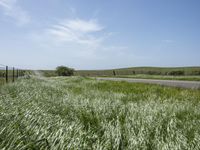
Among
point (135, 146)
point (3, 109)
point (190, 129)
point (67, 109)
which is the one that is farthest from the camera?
point (67, 109)

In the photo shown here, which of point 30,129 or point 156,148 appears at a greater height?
point 30,129

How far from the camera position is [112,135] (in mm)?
2527

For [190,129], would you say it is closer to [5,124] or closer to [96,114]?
[96,114]

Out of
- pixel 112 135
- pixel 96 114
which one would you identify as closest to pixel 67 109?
pixel 96 114

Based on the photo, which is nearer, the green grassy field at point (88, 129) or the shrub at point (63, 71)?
the green grassy field at point (88, 129)

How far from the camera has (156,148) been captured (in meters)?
2.33

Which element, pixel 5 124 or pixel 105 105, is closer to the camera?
pixel 5 124

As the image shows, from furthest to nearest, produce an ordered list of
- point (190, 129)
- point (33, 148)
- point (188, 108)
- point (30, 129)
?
point (188, 108)
point (190, 129)
point (30, 129)
point (33, 148)

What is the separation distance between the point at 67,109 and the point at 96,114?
0.65 meters

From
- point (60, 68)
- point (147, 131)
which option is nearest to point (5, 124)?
point (147, 131)

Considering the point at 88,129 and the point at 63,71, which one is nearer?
the point at 88,129

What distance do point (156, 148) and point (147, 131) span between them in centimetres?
50

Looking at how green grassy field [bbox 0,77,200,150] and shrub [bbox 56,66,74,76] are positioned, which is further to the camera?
A: shrub [bbox 56,66,74,76]

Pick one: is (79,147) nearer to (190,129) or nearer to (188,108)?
(190,129)
